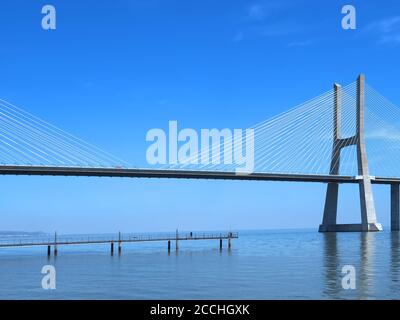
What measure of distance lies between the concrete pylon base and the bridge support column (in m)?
8.11

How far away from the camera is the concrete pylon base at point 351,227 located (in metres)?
92.1

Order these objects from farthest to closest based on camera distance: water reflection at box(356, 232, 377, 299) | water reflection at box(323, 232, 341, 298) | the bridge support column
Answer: the bridge support column, water reflection at box(323, 232, 341, 298), water reflection at box(356, 232, 377, 299)

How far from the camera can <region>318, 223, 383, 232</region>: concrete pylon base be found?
92144mm

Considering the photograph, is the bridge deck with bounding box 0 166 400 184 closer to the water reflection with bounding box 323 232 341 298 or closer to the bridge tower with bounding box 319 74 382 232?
the bridge tower with bounding box 319 74 382 232

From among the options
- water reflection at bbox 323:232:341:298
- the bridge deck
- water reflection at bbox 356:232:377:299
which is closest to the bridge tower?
the bridge deck

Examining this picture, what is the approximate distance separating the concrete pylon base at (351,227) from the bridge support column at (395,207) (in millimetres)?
8106

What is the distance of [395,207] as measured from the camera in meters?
103

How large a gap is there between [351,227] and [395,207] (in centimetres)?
984

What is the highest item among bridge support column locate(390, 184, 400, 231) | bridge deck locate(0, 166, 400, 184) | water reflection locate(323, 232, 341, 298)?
bridge deck locate(0, 166, 400, 184)
